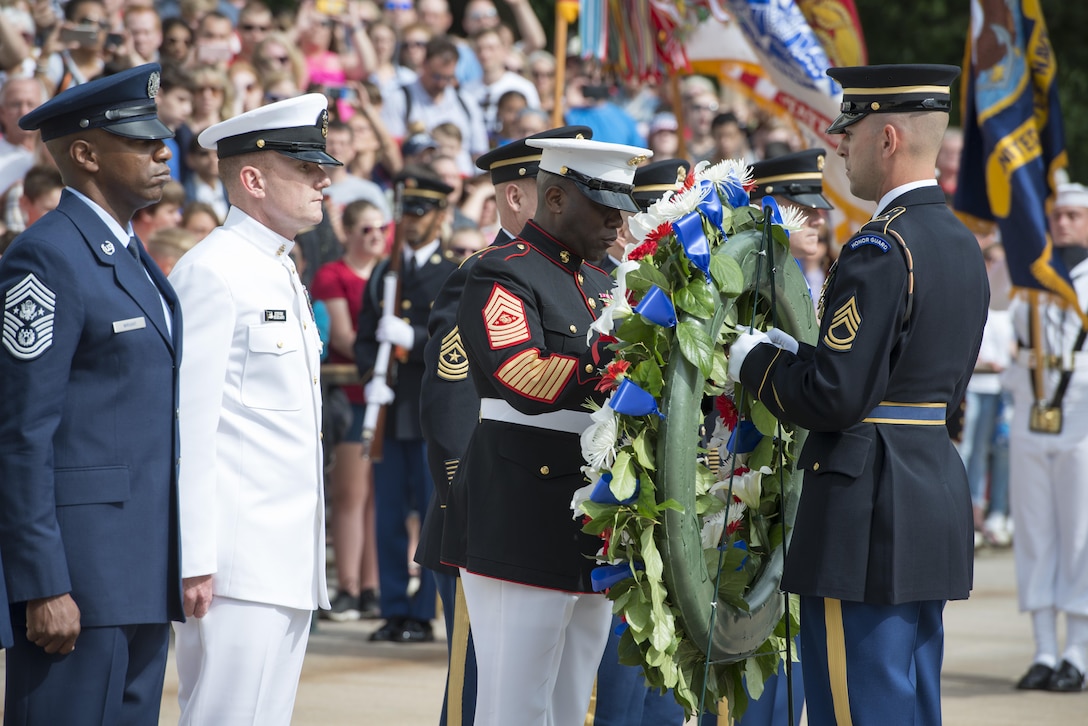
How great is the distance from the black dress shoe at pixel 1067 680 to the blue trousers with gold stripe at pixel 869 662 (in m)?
3.74

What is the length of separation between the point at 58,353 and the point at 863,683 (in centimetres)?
222

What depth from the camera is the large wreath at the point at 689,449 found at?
390 centimetres

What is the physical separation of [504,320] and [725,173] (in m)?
0.77

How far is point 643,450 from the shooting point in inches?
154

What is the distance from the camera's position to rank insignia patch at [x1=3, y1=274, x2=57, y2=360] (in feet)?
11.2

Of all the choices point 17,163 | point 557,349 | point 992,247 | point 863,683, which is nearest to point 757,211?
point 557,349

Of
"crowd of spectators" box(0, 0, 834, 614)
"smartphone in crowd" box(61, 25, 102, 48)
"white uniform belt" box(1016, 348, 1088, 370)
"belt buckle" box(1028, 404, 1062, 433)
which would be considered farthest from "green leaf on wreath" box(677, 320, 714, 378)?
"smartphone in crowd" box(61, 25, 102, 48)

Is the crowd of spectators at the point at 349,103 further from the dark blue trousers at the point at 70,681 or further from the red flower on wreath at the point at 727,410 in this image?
the dark blue trousers at the point at 70,681

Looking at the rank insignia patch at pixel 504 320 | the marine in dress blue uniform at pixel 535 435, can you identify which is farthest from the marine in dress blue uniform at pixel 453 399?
the rank insignia patch at pixel 504 320

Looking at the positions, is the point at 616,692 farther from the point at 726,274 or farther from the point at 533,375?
the point at 726,274

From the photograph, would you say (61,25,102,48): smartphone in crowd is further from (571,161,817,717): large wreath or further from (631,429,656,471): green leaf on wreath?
(631,429,656,471): green leaf on wreath

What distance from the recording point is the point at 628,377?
3912 mm

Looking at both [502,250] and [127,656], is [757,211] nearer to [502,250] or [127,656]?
[502,250]

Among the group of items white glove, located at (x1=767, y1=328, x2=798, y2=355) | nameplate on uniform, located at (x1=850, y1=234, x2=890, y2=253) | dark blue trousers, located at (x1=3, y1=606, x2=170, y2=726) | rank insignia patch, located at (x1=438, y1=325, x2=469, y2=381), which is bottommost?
dark blue trousers, located at (x1=3, y1=606, x2=170, y2=726)
